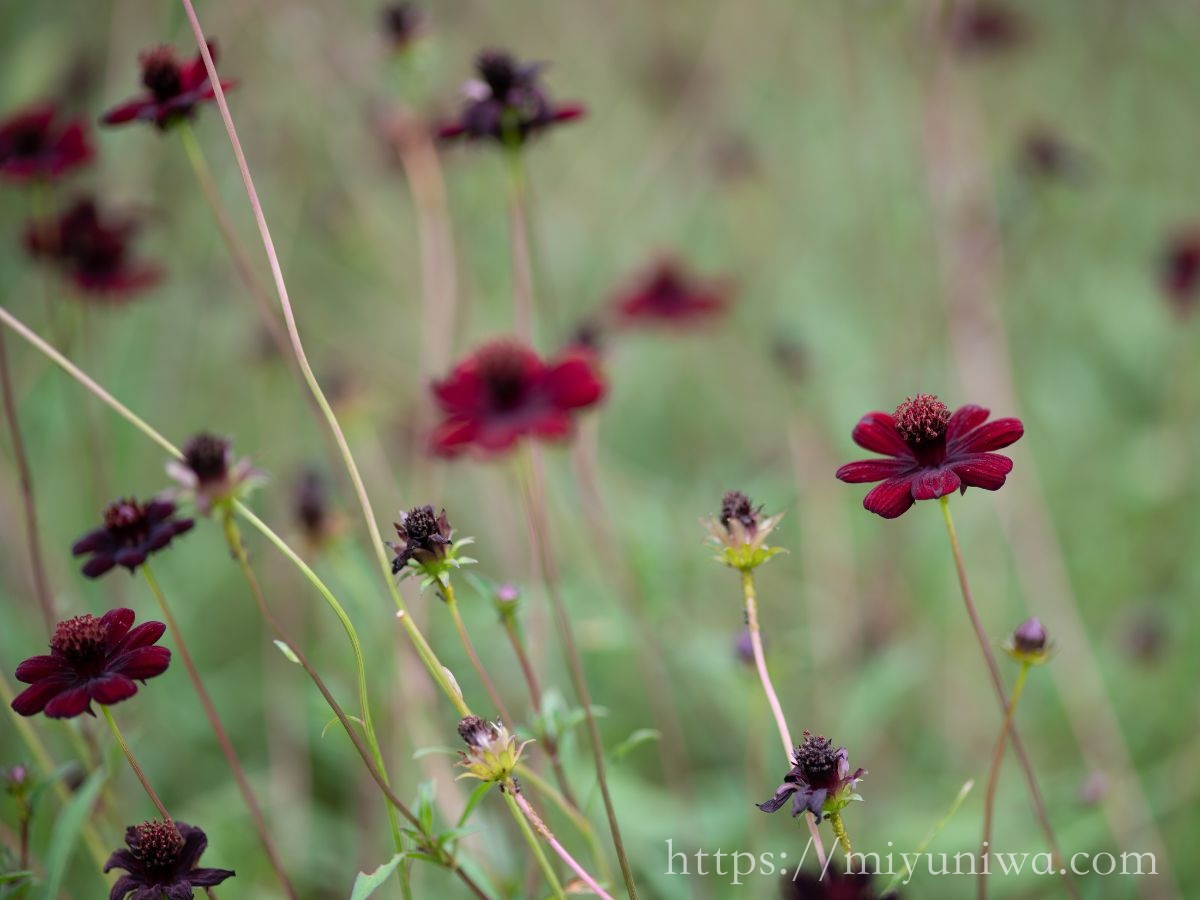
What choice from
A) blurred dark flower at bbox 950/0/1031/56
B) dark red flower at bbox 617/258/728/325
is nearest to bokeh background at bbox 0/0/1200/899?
blurred dark flower at bbox 950/0/1031/56

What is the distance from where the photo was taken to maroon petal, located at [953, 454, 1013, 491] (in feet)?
1.96

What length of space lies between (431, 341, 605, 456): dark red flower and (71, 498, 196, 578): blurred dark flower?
8.1 inches

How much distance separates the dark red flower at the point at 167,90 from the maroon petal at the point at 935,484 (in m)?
0.61

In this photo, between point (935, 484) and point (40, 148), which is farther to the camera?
point (40, 148)

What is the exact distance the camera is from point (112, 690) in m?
0.61

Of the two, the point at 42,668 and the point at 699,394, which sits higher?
the point at 699,394

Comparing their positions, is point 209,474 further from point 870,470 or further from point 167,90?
point 870,470

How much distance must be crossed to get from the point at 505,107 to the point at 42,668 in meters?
0.58

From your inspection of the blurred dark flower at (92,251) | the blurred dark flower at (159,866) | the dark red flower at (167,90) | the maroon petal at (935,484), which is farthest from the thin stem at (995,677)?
the blurred dark flower at (92,251)

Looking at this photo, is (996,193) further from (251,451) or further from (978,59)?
(251,451)

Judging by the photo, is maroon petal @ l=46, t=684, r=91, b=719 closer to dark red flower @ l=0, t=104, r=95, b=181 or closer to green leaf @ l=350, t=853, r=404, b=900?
green leaf @ l=350, t=853, r=404, b=900

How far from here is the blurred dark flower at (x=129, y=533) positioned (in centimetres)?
72

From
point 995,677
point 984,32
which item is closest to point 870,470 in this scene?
point 995,677

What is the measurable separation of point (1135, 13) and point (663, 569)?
200cm
